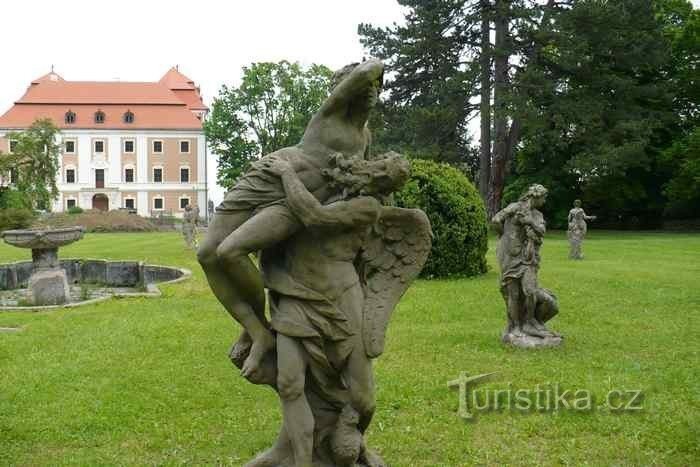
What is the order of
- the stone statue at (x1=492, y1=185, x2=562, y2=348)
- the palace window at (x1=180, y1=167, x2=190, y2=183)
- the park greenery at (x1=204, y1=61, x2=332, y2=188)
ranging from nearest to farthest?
the stone statue at (x1=492, y1=185, x2=562, y2=348) < the park greenery at (x1=204, y1=61, x2=332, y2=188) < the palace window at (x1=180, y1=167, x2=190, y2=183)

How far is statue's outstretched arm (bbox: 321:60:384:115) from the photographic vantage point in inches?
142

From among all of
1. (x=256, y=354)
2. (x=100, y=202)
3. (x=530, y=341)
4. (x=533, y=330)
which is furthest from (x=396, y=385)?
(x=100, y=202)

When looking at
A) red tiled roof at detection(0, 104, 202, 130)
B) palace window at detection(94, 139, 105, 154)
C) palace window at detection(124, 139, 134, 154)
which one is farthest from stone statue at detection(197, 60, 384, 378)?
palace window at detection(94, 139, 105, 154)

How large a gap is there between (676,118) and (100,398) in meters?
33.9

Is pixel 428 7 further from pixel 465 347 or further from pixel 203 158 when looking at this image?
pixel 203 158

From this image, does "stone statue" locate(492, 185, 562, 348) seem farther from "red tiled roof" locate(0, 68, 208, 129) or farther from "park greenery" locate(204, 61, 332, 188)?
"red tiled roof" locate(0, 68, 208, 129)

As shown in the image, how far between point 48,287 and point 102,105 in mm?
52494

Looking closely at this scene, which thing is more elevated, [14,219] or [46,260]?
[14,219]

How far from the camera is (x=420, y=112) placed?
27.9m

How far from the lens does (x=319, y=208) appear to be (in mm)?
3572

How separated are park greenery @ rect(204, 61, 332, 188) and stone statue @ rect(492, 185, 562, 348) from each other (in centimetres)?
4306

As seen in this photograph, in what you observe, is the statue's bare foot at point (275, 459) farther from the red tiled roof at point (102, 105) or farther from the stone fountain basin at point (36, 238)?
the red tiled roof at point (102, 105)

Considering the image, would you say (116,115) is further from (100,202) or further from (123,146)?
(100,202)

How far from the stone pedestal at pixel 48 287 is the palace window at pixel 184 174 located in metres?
50.0
